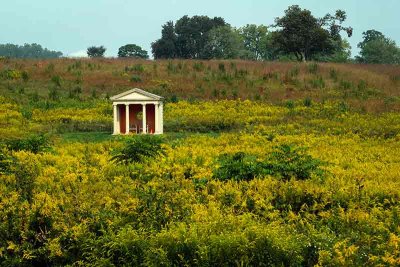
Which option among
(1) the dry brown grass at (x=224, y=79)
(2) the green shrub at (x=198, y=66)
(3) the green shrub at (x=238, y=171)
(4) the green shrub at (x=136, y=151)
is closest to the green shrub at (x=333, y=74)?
(1) the dry brown grass at (x=224, y=79)

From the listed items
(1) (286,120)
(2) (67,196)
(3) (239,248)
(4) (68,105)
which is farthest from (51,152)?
(4) (68,105)

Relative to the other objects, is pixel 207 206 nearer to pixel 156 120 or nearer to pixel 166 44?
pixel 156 120

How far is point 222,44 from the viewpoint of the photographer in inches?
4026

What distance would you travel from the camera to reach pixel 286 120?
30.9 meters

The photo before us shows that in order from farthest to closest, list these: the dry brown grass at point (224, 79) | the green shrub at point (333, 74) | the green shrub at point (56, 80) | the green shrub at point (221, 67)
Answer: the green shrub at point (221, 67) < the green shrub at point (333, 74) < the green shrub at point (56, 80) < the dry brown grass at point (224, 79)

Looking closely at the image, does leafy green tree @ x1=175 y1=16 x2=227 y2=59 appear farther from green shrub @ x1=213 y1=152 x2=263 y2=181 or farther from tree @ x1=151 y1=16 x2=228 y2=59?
green shrub @ x1=213 y1=152 x2=263 y2=181

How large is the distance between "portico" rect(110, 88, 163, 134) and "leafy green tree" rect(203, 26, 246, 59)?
69.2 meters

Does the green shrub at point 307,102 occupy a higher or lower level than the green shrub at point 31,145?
higher

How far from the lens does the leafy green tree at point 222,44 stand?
101 meters

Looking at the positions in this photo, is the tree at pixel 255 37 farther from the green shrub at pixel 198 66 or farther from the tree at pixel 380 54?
the green shrub at pixel 198 66

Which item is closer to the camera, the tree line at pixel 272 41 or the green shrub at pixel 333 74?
the green shrub at pixel 333 74

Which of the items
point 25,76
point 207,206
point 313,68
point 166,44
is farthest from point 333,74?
point 166,44

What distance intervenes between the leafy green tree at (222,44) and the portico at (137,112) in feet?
227

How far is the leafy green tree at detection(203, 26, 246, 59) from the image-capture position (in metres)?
101
